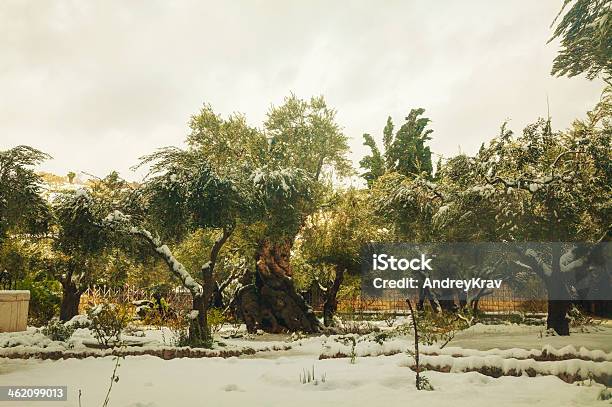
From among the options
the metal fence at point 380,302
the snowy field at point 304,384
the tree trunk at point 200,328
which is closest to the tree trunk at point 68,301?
the metal fence at point 380,302

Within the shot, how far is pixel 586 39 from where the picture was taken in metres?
14.0

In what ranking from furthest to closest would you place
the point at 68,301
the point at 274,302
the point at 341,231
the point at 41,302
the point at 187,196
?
1. the point at 341,231
2. the point at 41,302
3. the point at 274,302
4. the point at 68,301
5. the point at 187,196

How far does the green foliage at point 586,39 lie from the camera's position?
1121 centimetres

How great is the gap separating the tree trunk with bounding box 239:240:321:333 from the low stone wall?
8623 mm

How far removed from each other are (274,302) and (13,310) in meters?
9.97

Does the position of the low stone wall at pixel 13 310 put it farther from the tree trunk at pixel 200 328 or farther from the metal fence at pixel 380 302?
the metal fence at pixel 380 302

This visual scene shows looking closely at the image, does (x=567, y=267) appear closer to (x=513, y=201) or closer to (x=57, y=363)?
(x=513, y=201)

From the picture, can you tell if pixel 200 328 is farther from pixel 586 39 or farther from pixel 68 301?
pixel 586 39

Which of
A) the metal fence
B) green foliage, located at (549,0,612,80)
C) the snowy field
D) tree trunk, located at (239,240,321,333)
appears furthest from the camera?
the metal fence

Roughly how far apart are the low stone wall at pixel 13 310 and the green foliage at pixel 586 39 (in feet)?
63.2

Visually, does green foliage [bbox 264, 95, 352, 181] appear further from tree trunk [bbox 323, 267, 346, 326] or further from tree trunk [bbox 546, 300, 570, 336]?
tree trunk [bbox 546, 300, 570, 336]

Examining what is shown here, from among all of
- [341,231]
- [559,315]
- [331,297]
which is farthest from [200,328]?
[559,315]

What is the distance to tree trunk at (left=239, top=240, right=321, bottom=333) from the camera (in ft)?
69.4

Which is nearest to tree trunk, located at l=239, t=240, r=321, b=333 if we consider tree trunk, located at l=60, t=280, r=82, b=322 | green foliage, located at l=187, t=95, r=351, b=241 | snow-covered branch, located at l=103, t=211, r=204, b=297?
green foliage, located at l=187, t=95, r=351, b=241
